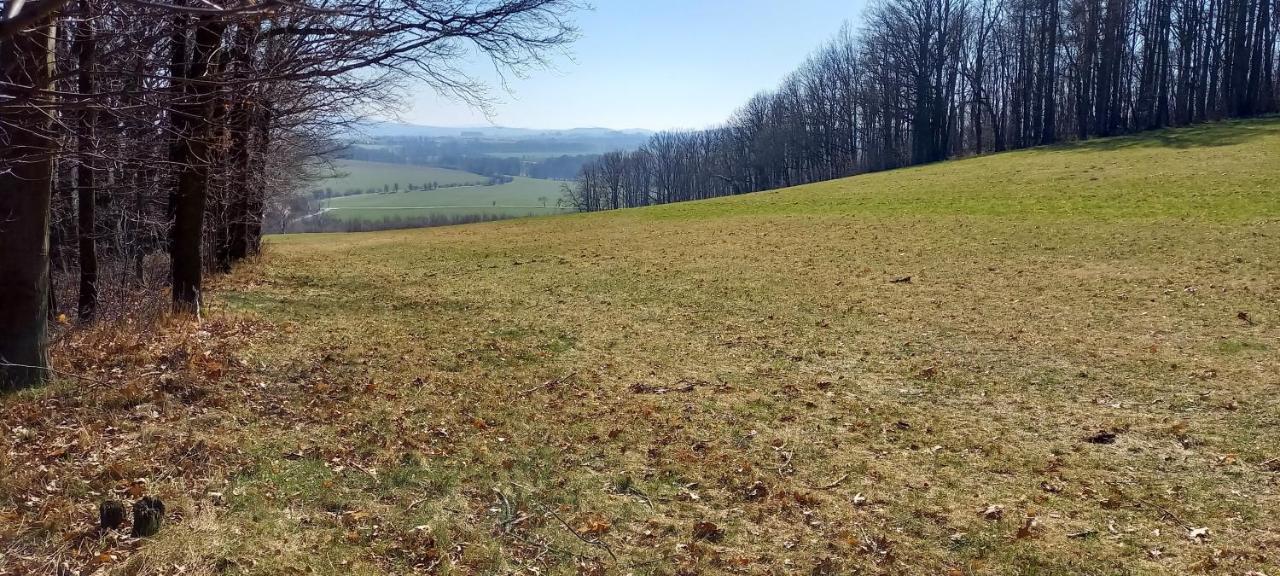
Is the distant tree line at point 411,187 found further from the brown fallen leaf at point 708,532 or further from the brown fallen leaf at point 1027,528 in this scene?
the brown fallen leaf at point 1027,528

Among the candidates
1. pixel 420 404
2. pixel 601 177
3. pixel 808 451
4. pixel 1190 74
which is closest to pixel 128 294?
pixel 420 404

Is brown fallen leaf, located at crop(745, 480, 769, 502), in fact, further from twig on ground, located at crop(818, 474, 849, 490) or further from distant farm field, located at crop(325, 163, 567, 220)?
distant farm field, located at crop(325, 163, 567, 220)

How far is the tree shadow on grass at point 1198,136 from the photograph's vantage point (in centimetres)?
3086

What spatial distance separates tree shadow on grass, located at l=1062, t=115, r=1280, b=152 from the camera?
30859mm

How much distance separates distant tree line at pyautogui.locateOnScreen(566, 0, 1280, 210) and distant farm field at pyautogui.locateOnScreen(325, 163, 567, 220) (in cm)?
3072

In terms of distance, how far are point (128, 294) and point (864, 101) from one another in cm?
5646

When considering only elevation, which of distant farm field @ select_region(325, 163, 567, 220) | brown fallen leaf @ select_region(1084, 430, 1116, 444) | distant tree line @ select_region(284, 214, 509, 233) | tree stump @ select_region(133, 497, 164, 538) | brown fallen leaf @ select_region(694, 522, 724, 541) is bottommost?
brown fallen leaf @ select_region(1084, 430, 1116, 444)

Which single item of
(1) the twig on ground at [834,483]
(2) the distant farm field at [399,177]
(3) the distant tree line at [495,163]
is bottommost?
(1) the twig on ground at [834,483]

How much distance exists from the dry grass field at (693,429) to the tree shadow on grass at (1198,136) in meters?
23.8

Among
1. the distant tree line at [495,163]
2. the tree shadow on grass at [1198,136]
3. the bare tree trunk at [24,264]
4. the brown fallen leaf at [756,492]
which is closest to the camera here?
the brown fallen leaf at [756,492]

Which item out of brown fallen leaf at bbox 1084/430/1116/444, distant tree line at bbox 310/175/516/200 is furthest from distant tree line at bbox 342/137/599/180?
brown fallen leaf at bbox 1084/430/1116/444

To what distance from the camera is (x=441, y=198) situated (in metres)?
107

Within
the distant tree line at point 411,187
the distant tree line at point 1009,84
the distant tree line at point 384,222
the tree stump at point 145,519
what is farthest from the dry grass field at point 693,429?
the distant tree line at point 411,187

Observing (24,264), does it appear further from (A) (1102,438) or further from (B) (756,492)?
(A) (1102,438)
